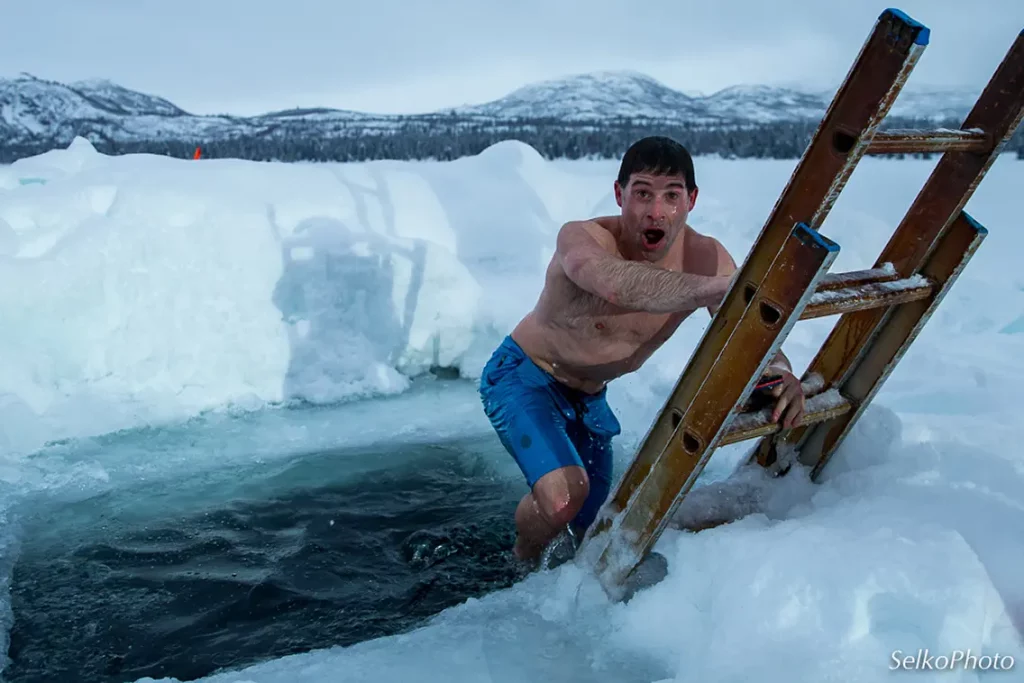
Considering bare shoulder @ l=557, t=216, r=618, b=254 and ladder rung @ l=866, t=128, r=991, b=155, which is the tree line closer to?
bare shoulder @ l=557, t=216, r=618, b=254

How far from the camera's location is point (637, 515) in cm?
182

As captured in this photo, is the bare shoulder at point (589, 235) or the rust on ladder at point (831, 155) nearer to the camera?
the rust on ladder at point (831, 155)

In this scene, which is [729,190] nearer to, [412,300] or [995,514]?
[412,300]

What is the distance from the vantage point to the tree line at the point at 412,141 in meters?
6.91

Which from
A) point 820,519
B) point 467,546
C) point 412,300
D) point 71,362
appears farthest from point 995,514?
point 71,362

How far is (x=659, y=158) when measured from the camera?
7.15 feet

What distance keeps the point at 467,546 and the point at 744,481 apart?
3.56 ft

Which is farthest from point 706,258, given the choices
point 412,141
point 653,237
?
point 412,141

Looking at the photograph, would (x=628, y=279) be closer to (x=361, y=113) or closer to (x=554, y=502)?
(x=554, y=502)

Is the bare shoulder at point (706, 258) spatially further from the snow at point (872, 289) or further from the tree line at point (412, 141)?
the tree line at point (412, 141)

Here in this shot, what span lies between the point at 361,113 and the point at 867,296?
19.4 ft

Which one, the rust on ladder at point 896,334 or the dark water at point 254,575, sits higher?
the rust on ladder at point 896,334

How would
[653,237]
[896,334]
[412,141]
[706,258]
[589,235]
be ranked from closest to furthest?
[896,334], [589,235], [653,237], [706,258], [412,141]

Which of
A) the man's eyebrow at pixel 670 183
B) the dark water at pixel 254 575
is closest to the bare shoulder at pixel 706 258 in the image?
the man's eyebrow at pixel 670 183
